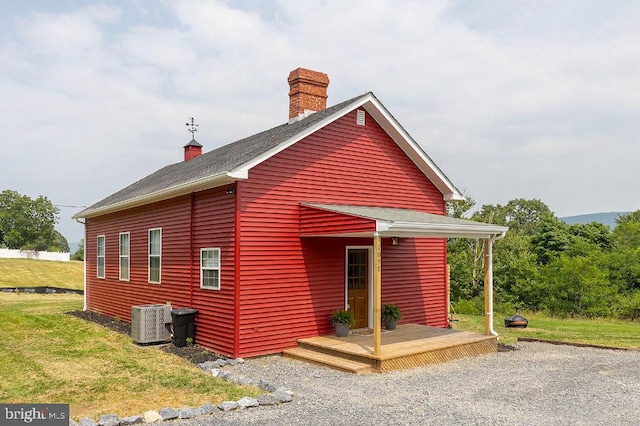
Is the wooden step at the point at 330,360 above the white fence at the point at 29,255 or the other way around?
above

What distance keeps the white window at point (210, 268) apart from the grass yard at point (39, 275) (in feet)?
94.2

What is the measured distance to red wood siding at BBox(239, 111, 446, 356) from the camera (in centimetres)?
1046

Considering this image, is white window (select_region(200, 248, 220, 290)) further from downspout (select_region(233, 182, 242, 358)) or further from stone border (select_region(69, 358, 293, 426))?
stone border (select_region(69, 358, 293, 426))

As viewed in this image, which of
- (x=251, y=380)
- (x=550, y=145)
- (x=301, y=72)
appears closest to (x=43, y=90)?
(x=301, y=72)

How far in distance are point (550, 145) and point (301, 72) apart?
13.3m

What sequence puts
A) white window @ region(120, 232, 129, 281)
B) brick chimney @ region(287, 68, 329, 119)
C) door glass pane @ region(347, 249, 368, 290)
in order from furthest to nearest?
1. white window @ region(120, 232, 129, 281)
2. brick chimney @ region(287, 68, 329, 119)
3. door glass pane @ region(347, 249, 368, 290)

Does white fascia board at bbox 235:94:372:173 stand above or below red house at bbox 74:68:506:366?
above

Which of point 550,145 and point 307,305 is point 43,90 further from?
point 550,145

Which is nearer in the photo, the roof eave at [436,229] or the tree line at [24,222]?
the roof eave at [436,229]

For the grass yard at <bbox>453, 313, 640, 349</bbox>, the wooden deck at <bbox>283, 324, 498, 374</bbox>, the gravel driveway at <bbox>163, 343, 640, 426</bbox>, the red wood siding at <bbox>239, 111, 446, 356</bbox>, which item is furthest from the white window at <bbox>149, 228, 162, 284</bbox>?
the grass yard at <bbox>453, 313, 640, 349</bbox>

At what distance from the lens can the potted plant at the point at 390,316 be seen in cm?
1212

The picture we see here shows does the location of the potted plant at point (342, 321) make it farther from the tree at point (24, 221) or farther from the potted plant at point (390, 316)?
the tree at point (24, 221)

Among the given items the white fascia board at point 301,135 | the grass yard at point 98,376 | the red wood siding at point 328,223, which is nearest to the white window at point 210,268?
the grass yard at point 98,376

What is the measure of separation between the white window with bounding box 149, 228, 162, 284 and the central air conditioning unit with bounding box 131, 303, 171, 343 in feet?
6.08
